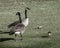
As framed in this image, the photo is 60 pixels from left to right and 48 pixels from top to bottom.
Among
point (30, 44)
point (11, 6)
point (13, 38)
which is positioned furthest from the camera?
point (11, 6)

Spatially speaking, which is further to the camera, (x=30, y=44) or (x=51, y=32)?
(x=51, y=32)

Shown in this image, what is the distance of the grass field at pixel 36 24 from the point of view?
11852 mm

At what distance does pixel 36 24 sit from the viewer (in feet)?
53.1

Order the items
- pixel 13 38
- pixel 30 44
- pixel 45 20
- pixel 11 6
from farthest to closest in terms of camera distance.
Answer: pixel 11 6 → pixel 45 20 → pixel 13 38 → pixel 30 44

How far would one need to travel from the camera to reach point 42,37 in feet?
→ 42.5

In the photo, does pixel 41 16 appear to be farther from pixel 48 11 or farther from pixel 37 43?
pixel 37 43

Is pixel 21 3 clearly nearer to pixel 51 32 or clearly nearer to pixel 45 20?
pixel 45 20

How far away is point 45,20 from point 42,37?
4.56 metres

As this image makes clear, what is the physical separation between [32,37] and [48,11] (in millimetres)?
8071

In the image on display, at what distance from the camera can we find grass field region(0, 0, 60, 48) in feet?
38.9

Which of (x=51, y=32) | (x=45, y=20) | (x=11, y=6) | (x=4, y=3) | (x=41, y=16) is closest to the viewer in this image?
(x=51, y=32)

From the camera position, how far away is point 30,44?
11.7 metres

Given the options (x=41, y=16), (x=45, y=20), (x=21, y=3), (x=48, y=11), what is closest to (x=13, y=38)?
(x=45, y=20)

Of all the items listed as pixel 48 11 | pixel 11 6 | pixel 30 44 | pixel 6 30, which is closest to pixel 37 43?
pixel 30 44
